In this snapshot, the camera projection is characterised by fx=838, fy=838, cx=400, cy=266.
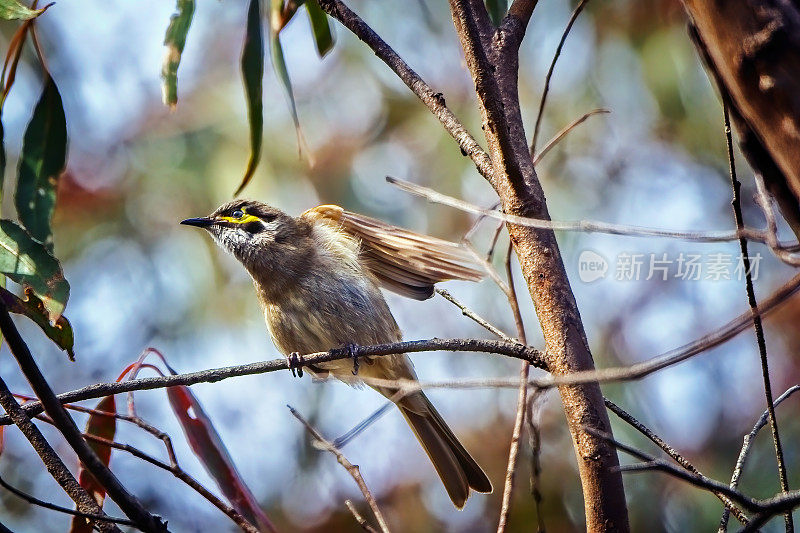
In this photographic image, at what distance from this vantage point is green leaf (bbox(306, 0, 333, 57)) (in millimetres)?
3037

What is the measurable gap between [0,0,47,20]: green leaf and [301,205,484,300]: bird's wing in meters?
1.42

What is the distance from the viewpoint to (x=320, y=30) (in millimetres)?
3057

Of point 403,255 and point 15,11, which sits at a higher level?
point 15,11

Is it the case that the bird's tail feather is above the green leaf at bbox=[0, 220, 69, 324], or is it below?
below

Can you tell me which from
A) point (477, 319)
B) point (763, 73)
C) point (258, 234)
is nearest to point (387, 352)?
point (477, 319)

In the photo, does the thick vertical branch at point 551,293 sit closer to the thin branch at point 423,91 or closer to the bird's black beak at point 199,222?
the thin branch at point 423,91

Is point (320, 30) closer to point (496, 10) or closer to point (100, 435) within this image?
point (496, 10)

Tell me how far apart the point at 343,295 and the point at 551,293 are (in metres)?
1.87

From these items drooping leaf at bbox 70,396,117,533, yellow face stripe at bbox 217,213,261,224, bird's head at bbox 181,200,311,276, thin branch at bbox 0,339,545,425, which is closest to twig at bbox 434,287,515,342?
thin branch at bbox 0,339,545,425

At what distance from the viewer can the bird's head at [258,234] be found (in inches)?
→ 149

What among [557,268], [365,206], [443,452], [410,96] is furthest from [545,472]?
[557,268]

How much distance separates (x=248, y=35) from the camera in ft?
9.32

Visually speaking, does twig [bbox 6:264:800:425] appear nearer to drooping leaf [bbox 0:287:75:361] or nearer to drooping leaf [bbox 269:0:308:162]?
drooping leaf [bbox 0:287:75:361]

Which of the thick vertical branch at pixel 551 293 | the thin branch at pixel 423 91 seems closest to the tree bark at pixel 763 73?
the thick vertical branch at pixel 551 293
